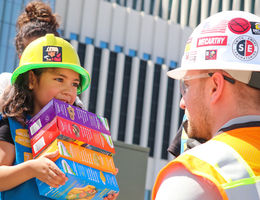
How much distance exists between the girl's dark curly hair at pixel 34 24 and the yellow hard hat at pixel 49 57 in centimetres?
74

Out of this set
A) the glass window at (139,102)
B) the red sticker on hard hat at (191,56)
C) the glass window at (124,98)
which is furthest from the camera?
the glass window at (139,102)

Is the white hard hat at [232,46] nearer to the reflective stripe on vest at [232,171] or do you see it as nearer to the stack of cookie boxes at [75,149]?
the reflective stripe on vest at [232,171]

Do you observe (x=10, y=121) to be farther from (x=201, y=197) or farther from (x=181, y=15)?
(x=181, y=15)

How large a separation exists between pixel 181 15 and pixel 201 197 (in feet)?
158

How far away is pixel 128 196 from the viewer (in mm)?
6121

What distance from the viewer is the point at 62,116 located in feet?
10.2

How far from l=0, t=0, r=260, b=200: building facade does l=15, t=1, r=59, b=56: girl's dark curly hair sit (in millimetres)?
37618

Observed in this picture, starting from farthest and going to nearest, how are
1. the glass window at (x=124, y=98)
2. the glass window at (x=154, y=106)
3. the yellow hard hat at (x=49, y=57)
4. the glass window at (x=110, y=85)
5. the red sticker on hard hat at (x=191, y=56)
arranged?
the glass window at (x=154, y=106) → the glass window at (x=124, y=98) → the glass window at (x=110, y=85) → the yellow hard hat at (x=49, y=57) → the red sticker on hard hat at (x=191, y=56)

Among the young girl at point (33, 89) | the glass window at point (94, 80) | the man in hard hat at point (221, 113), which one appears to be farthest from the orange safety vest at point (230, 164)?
the glass window at point (94, 80)

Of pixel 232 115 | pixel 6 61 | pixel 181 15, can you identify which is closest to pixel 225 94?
pixel 232 115

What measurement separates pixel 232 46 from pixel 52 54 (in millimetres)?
1711

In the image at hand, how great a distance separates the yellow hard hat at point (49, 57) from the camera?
3496 mm

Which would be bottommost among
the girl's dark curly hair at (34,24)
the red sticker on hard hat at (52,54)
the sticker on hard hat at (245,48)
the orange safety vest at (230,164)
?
the orange safety vest at (230,164)

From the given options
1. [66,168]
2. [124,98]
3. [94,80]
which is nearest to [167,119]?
[124,98]
